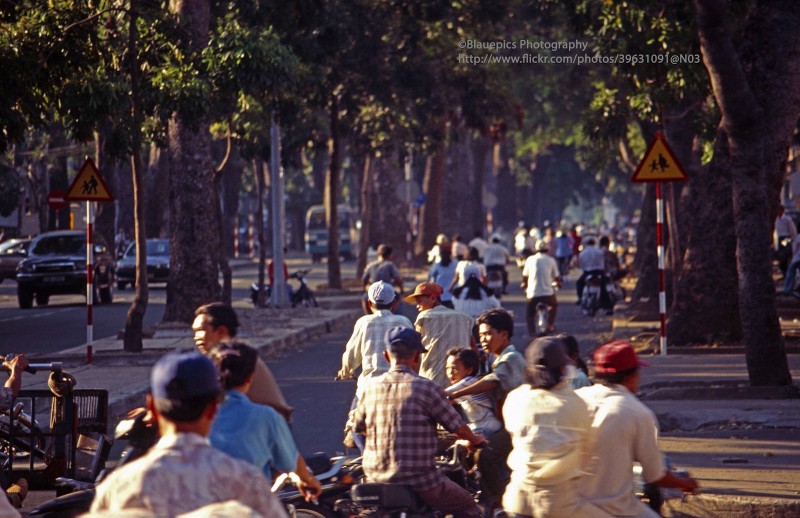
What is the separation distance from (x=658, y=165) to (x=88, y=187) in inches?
289

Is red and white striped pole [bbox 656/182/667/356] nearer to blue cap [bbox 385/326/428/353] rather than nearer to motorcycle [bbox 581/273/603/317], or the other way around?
motorcycle [bbox 581/273/603/317]

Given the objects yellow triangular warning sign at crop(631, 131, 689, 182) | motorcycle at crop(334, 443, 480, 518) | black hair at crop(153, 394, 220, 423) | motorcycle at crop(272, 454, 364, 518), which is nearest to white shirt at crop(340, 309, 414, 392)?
motorcycle at crop(272, 454, 364, 518)

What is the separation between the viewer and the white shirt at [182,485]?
429 cm

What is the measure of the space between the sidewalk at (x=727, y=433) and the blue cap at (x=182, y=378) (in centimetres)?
624

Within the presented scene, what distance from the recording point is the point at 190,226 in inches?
971

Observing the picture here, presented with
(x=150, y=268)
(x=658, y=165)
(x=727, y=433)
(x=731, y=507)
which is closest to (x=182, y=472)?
(x=731, y=507)

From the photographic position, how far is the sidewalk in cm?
1027

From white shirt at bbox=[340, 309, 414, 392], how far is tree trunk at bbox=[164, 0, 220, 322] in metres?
14.2

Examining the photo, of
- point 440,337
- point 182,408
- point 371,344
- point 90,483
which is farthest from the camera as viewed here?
point 440,337

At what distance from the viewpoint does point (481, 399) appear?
9289 millimetres

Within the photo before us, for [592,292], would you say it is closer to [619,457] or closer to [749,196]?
[749,196]

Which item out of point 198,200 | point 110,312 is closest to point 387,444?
point 198,200

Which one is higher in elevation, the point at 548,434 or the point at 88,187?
the point at 88,187

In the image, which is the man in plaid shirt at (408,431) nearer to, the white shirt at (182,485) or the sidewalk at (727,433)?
the sidewalk at (727,433)
